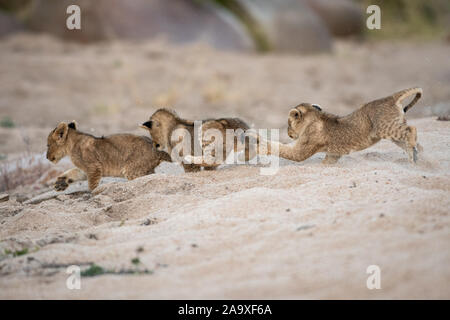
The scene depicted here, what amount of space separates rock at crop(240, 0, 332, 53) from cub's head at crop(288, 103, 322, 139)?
37.5 ft

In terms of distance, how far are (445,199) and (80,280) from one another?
261cm

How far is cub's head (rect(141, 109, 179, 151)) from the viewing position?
6734mm

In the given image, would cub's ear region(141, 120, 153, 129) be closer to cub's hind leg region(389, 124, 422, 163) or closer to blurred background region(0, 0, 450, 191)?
cub's hind leg region(389, 124, 422, 163)

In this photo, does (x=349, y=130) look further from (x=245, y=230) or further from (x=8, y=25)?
(x=8, y=25)

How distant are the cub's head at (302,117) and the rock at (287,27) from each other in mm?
11433

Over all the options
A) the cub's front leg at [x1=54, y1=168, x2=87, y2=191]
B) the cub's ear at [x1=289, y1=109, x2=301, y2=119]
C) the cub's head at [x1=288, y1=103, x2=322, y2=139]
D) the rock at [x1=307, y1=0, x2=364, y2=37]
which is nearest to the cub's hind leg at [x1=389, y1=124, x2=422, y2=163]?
the cub's head at [x1=288, y1=103, x2=322, y2=139]

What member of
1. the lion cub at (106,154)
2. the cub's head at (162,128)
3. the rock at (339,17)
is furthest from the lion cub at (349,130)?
the rock at (339,17)

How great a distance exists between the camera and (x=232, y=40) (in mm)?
16938

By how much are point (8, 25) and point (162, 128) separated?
12.0 meters

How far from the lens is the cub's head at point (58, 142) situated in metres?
6.77
